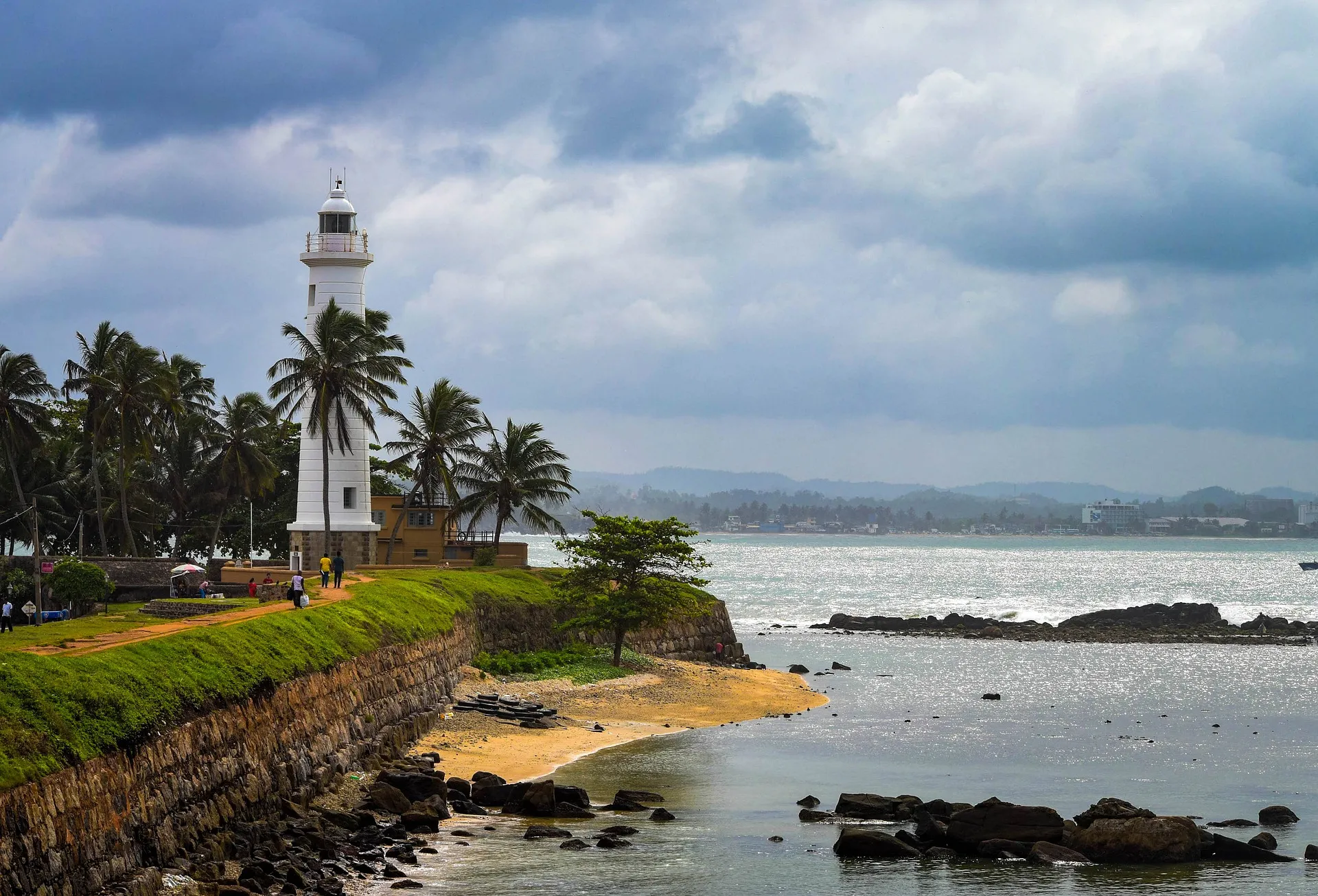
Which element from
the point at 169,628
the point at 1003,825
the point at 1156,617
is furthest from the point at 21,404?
the point at 1156,617

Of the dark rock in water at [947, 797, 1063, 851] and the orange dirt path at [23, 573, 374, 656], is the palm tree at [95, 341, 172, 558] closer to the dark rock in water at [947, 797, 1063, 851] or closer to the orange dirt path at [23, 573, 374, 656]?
the orange dirt path at [23, 573, 374, 656]

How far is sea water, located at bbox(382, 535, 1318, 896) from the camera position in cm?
2278

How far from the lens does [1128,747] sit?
3738 centimetres

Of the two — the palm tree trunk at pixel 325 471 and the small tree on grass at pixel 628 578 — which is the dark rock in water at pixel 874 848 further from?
the palm tree trunk at pixel 325 471

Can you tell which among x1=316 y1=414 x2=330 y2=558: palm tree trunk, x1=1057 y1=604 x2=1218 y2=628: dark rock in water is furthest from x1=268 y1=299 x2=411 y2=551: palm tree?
x1=1057 y1=604 x2=1218 y2=628: dark rock in water

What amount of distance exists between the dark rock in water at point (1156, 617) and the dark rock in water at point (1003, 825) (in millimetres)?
62422

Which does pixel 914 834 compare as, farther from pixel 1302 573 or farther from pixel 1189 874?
pixel 1302 573

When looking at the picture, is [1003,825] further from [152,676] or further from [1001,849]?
[152,676]

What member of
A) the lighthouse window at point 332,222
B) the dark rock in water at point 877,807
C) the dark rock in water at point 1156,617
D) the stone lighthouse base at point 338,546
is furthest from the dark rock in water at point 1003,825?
the dark rock in water at point 1156,617

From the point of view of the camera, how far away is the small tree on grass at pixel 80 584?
40.8 meters

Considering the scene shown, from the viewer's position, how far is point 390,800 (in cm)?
2550

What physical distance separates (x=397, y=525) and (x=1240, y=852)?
38635 millimetres

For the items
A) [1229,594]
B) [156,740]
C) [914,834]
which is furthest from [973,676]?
[1229,594]

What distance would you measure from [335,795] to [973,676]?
120ft
